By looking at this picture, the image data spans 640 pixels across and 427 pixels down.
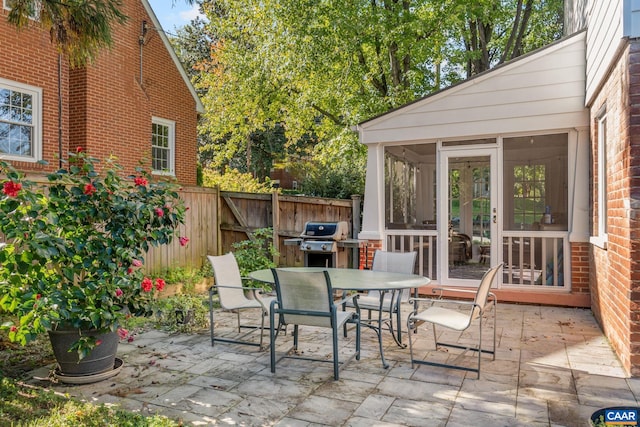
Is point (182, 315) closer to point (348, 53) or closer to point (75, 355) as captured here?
point (75, 355)

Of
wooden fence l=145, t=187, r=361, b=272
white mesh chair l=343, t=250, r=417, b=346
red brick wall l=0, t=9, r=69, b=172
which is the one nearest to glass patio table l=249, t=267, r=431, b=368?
white mesh chair l=343, t=250, r=417, b=346

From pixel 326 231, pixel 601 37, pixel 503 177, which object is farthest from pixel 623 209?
pixel 326 231

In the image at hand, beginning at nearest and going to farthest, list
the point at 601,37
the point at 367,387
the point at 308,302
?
the point at 367,387 < the point at 308,302 < the point at 601,37

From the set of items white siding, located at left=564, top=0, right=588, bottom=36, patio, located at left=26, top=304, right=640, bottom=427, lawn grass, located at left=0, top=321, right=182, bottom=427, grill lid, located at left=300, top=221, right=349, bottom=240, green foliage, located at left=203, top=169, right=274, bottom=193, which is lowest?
patio, located at left=26, top=304, right=640, bottom=427

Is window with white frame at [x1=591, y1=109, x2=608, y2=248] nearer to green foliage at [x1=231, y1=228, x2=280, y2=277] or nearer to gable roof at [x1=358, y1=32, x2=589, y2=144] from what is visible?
gable roof at [x1=358, y1=32, x2=589, y2=144]

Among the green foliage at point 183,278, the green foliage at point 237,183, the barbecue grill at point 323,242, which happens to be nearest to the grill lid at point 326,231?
the barbecue grill at point 323,242

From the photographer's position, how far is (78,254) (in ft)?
11.6

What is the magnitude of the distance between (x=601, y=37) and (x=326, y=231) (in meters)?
4.05

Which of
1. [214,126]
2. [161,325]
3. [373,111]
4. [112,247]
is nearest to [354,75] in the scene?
[373,111]

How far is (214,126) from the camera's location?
14.1 meters

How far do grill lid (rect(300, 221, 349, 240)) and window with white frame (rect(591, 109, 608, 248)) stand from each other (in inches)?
128

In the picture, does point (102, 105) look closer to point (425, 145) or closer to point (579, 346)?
point (425, 145)

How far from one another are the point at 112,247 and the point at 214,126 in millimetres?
11006

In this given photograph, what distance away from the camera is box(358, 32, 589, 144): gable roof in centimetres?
598
